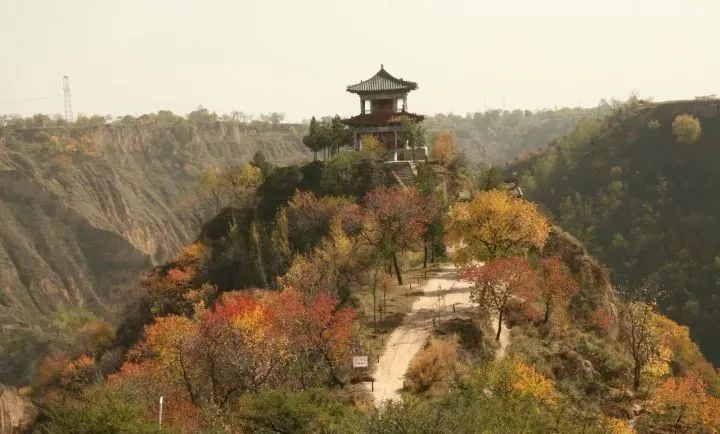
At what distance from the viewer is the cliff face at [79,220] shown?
105875 mm

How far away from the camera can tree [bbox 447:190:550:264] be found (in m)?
33.6

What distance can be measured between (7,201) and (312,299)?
109202mm

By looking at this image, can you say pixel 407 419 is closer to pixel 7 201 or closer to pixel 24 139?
pixel 7 201

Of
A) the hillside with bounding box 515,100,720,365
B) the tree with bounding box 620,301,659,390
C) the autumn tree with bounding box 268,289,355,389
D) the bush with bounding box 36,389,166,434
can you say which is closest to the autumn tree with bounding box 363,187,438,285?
the autumn tree with bounding box 268,289,355,389

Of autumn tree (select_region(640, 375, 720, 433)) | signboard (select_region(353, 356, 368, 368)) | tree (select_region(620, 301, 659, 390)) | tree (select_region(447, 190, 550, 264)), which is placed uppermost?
tree (select_region(447, 190, 550, 264))

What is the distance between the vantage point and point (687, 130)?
99.4 m

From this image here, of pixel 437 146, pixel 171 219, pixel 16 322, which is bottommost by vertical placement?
pixel 16 322

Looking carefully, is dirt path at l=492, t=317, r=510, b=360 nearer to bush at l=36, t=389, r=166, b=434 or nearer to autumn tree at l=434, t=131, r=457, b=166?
bush at l=36, t=389, r=166, b=434

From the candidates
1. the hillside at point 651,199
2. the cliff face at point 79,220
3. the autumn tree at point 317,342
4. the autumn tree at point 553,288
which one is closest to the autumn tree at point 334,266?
the autumn tree at point 317,342

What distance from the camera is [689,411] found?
2525cm

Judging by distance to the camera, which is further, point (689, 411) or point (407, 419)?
point (689, 411)

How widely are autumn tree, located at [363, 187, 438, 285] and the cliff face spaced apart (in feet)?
200

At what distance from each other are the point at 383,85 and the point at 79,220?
286ft

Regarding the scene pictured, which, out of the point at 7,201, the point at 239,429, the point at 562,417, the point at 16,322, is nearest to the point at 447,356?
the point at 562,417
